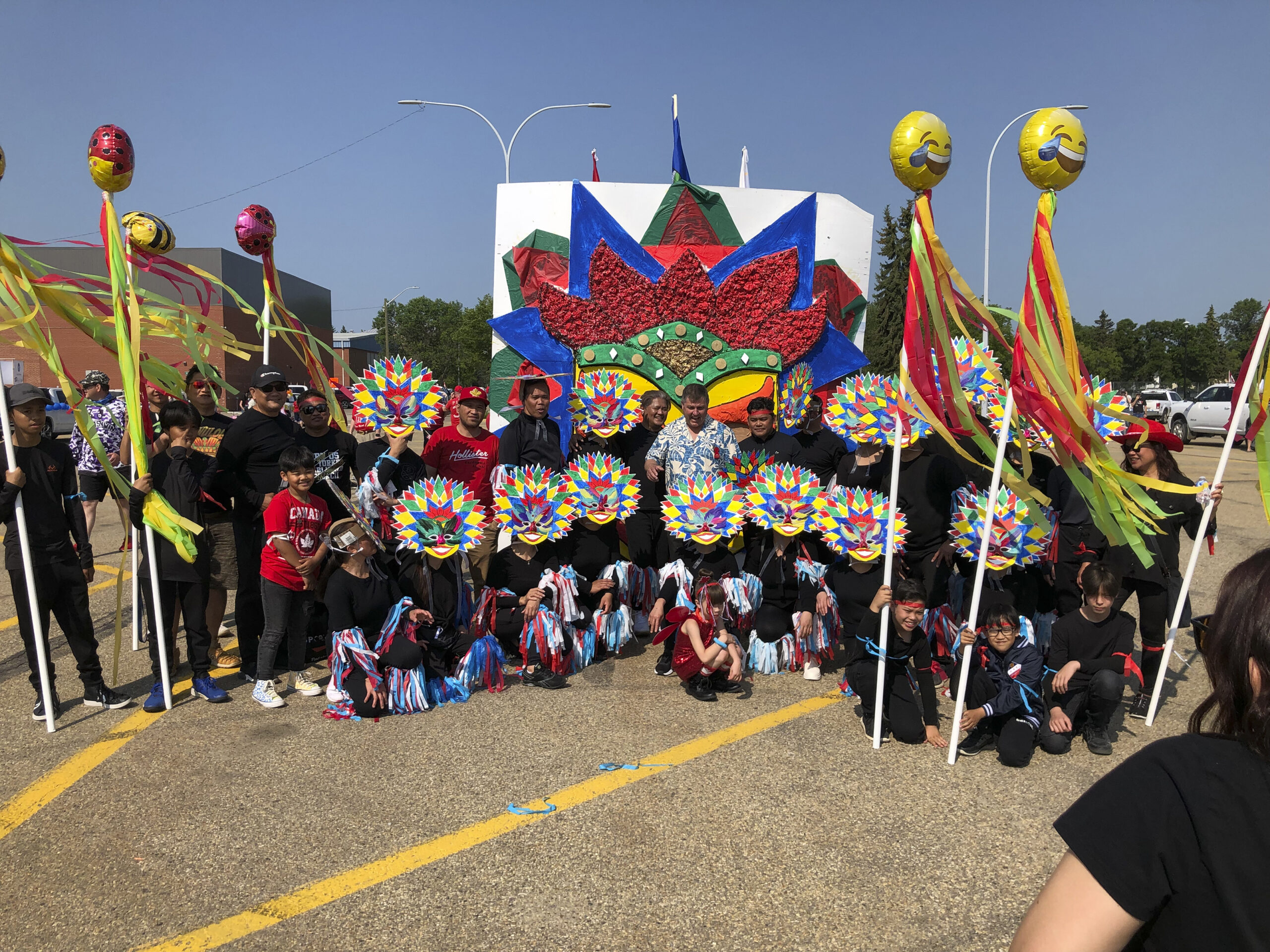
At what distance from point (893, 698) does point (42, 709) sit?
448 centimetres

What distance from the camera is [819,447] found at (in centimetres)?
588

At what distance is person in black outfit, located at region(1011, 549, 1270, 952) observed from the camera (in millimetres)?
997

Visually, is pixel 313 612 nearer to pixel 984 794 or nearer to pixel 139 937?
pixel 139 937

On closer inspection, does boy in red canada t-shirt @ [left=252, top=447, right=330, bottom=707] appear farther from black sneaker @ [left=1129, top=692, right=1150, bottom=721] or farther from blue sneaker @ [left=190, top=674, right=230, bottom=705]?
black sneaker @ [left=1129, top=692, right=1150, bottom=721]

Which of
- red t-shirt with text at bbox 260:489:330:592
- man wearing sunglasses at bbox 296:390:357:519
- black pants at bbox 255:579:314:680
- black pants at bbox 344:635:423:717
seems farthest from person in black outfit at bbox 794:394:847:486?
black pants at bbox 255:579:314:680

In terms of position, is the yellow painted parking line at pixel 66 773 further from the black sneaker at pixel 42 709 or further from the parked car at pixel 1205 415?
the parked car at pixel 1205 415

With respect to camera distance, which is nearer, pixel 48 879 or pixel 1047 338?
pixel 48 879

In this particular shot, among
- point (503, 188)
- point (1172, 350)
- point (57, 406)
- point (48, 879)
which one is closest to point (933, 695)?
point (48, 879)

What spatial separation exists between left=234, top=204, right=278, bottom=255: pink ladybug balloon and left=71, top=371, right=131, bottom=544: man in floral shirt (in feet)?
5.18

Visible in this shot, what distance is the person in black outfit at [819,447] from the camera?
5801 millimetres

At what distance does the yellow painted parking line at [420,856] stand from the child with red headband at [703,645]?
1.50 ft

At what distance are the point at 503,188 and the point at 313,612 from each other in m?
4.09

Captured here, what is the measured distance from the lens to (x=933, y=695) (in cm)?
418

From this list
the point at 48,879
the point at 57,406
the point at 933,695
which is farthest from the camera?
the point at 57,406
